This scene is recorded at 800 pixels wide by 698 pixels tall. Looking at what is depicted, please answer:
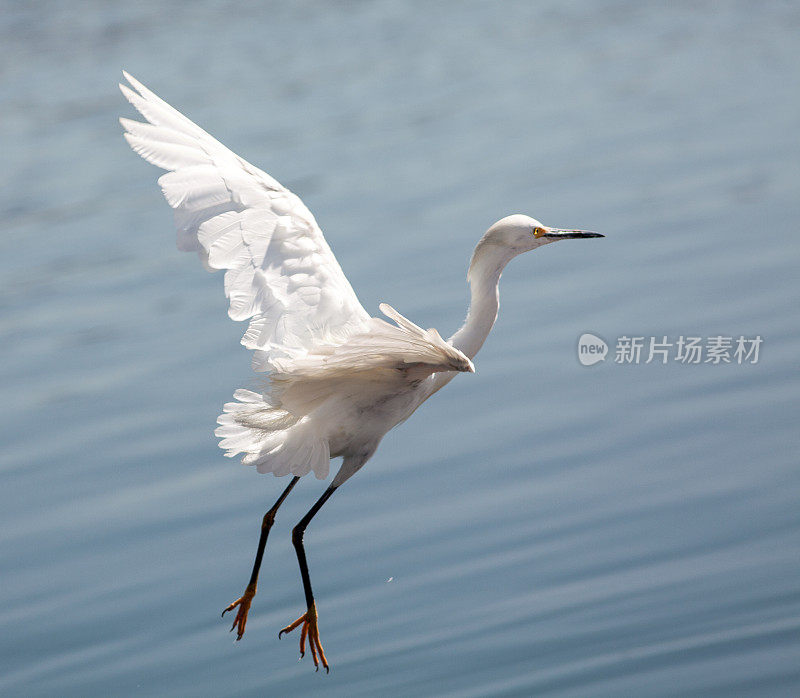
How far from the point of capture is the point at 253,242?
5.12 meters

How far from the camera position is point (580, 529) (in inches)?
267

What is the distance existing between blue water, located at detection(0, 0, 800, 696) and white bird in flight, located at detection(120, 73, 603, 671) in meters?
0.88

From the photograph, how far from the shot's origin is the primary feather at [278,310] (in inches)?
199

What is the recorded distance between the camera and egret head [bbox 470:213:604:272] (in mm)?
5340

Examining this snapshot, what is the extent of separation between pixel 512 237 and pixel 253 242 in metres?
1.08

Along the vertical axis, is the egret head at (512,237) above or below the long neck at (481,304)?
above

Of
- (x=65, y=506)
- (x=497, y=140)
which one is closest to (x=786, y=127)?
(x=497, y=140)

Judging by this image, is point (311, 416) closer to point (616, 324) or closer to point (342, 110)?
point (616, 324)

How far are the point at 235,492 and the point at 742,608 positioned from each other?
294 centimetres
